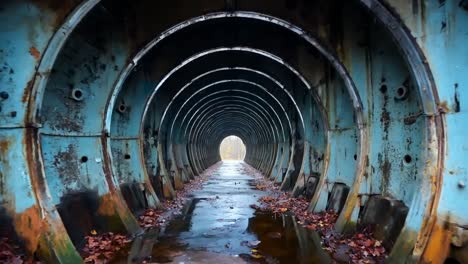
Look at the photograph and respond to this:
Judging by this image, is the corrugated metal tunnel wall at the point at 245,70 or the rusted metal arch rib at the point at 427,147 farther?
the corrugated metal tunnel wall at the point at 245,70

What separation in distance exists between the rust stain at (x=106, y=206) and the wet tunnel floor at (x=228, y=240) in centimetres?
77

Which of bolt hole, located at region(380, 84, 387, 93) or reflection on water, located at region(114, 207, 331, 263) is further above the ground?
bolt hole, located at region(380, 84, 387, 93)

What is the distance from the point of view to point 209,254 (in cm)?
669

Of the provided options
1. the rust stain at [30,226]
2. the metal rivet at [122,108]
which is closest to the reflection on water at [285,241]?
the rust stain at [30,226]

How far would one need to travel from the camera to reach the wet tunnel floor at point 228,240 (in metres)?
6.52

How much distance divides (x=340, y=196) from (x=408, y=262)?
4.48 meters

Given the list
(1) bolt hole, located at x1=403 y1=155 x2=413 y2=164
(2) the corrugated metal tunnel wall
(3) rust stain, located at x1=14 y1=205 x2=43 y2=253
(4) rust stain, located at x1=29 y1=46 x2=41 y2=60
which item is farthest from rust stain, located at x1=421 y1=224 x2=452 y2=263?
(4) rust stain, located at x1=29 y1=46 x2=41 y2=60

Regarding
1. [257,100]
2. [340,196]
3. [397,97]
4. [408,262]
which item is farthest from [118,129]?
[257,100]

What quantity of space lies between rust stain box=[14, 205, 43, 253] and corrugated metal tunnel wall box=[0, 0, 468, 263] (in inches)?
0.6

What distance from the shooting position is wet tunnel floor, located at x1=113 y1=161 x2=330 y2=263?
652 centimetres

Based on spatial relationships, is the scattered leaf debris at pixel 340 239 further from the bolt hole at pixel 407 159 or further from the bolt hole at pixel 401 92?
the bolt hole at pixel 401 92

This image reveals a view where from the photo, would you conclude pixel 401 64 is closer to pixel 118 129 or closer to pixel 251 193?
pixel 118 129

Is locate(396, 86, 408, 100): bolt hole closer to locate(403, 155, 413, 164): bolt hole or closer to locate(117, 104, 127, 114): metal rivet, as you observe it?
locate(403, 155, 413, 164): bolt hole

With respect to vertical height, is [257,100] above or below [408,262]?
above
